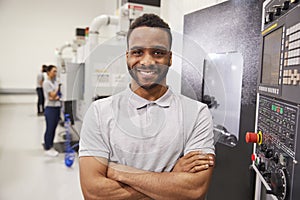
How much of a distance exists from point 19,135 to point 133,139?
4.99 metres

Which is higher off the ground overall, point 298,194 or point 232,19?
point 232,19

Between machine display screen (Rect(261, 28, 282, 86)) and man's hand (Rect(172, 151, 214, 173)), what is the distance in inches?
16.2

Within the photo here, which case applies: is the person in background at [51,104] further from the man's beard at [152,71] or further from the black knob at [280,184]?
the black knob at [280,184]

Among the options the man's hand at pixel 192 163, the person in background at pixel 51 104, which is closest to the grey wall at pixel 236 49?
the man's hand at pixel 192 163

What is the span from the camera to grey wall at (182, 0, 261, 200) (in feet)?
4.65

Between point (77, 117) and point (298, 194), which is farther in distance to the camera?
point (77, 117)

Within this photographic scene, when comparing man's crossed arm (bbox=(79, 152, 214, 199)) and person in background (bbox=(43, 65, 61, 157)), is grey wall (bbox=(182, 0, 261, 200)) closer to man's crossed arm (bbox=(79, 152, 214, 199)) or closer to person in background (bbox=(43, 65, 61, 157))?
man's crossed arm (bbox=(79, 152, 214, 199))

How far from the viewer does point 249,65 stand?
144 centimetres

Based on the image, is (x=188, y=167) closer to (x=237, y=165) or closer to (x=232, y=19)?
(x=237, y=165)

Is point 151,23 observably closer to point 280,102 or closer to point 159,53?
point 159,53

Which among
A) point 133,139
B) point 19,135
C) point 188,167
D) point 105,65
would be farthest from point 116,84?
point 19,135

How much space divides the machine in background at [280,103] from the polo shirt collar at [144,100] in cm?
41

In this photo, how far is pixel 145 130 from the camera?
36.3 inches

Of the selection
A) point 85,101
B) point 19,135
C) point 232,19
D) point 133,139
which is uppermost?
point 232,19
